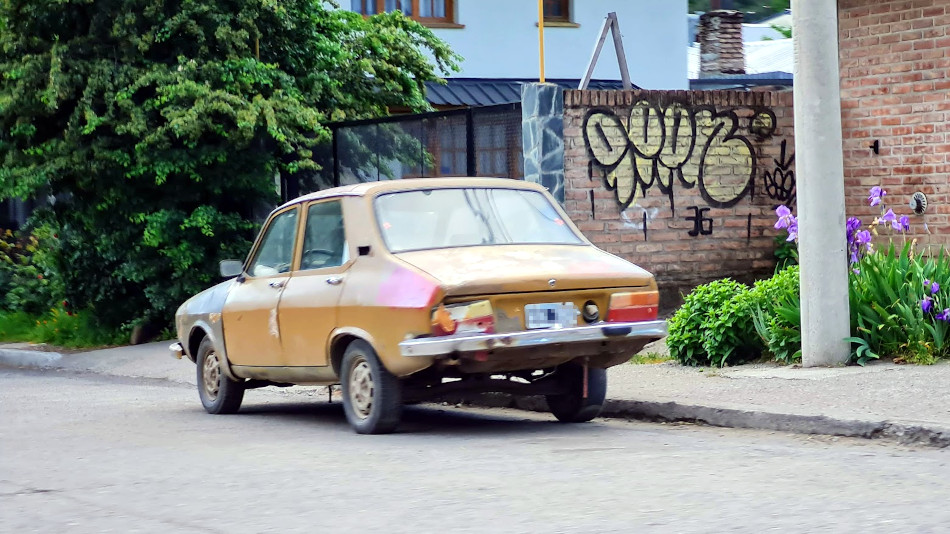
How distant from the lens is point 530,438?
8.12 metres

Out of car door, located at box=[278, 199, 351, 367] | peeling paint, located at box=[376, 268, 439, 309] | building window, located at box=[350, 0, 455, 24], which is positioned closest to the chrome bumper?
peeling paint, located at box=[376, 268, 439, 309]

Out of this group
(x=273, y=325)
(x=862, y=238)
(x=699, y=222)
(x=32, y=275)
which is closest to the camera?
(x=273, y=325)

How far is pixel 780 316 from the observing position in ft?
35.5

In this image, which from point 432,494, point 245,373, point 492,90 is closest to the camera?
point 432,494

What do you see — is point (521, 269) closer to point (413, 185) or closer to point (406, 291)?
point (406, 291)

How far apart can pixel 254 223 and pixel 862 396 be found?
10.1 metres

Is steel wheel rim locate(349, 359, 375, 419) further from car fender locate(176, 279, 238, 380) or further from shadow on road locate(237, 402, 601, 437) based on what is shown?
car fender locate(176, 279, 238, 380)

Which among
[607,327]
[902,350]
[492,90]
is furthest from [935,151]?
[492,90]

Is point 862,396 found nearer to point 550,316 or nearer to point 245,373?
point 550,316

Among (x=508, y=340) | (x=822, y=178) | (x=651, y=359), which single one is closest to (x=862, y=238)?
(x=822, y=178)

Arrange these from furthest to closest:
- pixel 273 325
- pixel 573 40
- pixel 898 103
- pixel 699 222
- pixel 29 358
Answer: pixel 573 40, pixel 29 358, pixel 699 222, pixel 898 103, pixel 273 325

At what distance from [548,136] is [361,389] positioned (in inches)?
236

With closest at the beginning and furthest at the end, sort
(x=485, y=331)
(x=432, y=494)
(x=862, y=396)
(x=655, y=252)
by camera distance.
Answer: (x=432, y=494) → (x=485, y=331) → (x=862, y=396) → (x=655, y=252)

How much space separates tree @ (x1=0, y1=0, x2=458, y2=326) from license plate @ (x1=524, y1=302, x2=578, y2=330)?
803 cm
